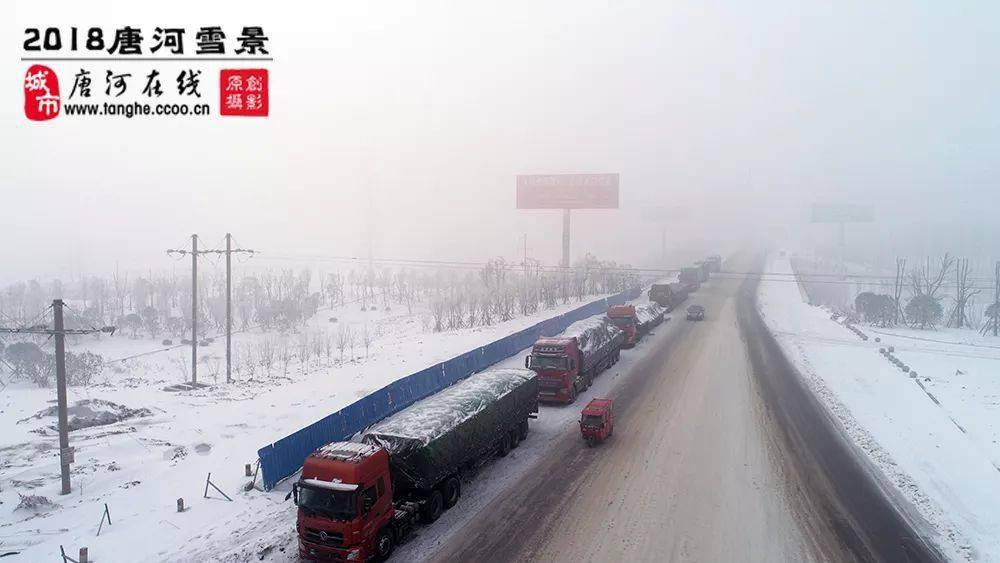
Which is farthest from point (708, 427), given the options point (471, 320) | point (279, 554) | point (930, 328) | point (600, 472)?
point (930, 328)

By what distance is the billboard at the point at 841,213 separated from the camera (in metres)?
132

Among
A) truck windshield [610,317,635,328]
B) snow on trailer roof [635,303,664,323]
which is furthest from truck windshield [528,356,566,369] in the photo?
snow on trailer roof [635,303,664,323]

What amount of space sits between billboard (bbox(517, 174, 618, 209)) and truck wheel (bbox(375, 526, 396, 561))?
241ft

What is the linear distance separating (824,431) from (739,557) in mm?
12967

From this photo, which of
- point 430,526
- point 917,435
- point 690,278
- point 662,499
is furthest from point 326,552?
point 690,278

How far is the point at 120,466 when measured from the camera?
21547 mm

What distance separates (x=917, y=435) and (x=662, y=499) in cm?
1465

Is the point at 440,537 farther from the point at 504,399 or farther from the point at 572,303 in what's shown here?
the point at 572,303

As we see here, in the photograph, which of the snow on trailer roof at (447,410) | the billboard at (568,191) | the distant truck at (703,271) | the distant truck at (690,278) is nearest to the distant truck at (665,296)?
the distant truck at (690,278)

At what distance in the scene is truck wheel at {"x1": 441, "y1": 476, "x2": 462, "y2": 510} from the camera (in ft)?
58.9

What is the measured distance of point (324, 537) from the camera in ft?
47.3

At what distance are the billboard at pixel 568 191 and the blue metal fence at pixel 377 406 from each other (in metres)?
45.3

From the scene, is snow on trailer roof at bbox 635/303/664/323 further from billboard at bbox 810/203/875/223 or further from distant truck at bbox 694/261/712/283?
billboard at bbox 810/203/875/223

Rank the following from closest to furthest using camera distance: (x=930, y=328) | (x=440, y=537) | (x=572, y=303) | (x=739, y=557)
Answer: (x=739, y=557), (x=440, y=537), (x=930, y=328), (x=572, y=303)
